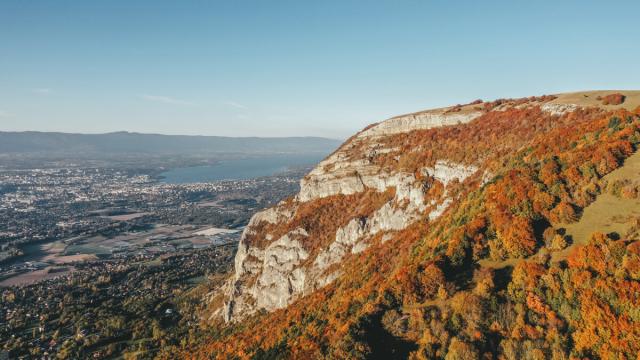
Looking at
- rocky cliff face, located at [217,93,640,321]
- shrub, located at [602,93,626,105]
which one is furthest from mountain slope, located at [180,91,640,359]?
rocky cliff face, located at [217,93,640,321]

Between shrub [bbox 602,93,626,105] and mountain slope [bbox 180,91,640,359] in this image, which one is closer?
mountain slope [bbox 180,91,640,359]

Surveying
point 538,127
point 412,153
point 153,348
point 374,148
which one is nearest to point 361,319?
point 538,127

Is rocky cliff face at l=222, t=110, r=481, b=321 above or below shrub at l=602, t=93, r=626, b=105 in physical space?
below

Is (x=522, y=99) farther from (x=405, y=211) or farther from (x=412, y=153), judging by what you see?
(x=405, y=211)

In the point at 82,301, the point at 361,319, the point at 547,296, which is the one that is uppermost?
the point at 547,296

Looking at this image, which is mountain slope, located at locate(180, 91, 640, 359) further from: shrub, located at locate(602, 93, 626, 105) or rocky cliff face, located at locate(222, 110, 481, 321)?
rocky cliff face, located at locate(222, 110, 481, 321)

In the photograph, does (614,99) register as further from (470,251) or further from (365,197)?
(365,197)

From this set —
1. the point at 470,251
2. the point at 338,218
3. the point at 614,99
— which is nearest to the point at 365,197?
the point at 338,218
